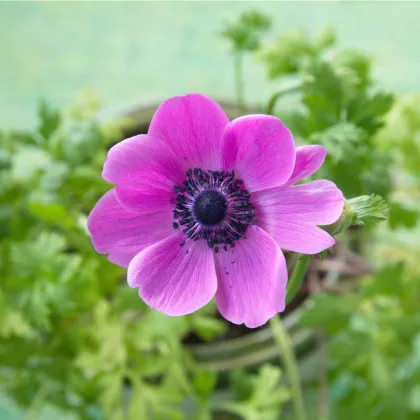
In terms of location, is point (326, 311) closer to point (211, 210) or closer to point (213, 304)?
point (213, 304)

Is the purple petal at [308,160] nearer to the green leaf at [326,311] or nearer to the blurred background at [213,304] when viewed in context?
the blurred background at [213,304]

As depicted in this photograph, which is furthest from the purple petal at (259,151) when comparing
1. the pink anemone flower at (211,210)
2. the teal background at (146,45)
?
the teal background at (146,45)

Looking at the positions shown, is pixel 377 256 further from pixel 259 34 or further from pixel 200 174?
pixel 200 174

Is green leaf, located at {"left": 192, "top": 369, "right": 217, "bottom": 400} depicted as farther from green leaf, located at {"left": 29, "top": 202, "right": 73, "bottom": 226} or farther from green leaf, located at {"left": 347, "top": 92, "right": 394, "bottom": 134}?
green leaf, located at {"left": 347, "top": 92, "right": 394, "bottom": 134}

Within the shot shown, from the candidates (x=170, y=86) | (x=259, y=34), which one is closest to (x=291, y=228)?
(x=259, y=34)

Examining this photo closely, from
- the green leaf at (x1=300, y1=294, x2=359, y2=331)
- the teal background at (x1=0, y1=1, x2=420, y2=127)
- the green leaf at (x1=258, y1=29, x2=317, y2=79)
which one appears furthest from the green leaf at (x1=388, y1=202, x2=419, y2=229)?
the teal background at (x1=0, y1=1, x2=420, y2=127)

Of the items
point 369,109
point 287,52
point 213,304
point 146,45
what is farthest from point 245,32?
point 146,45
